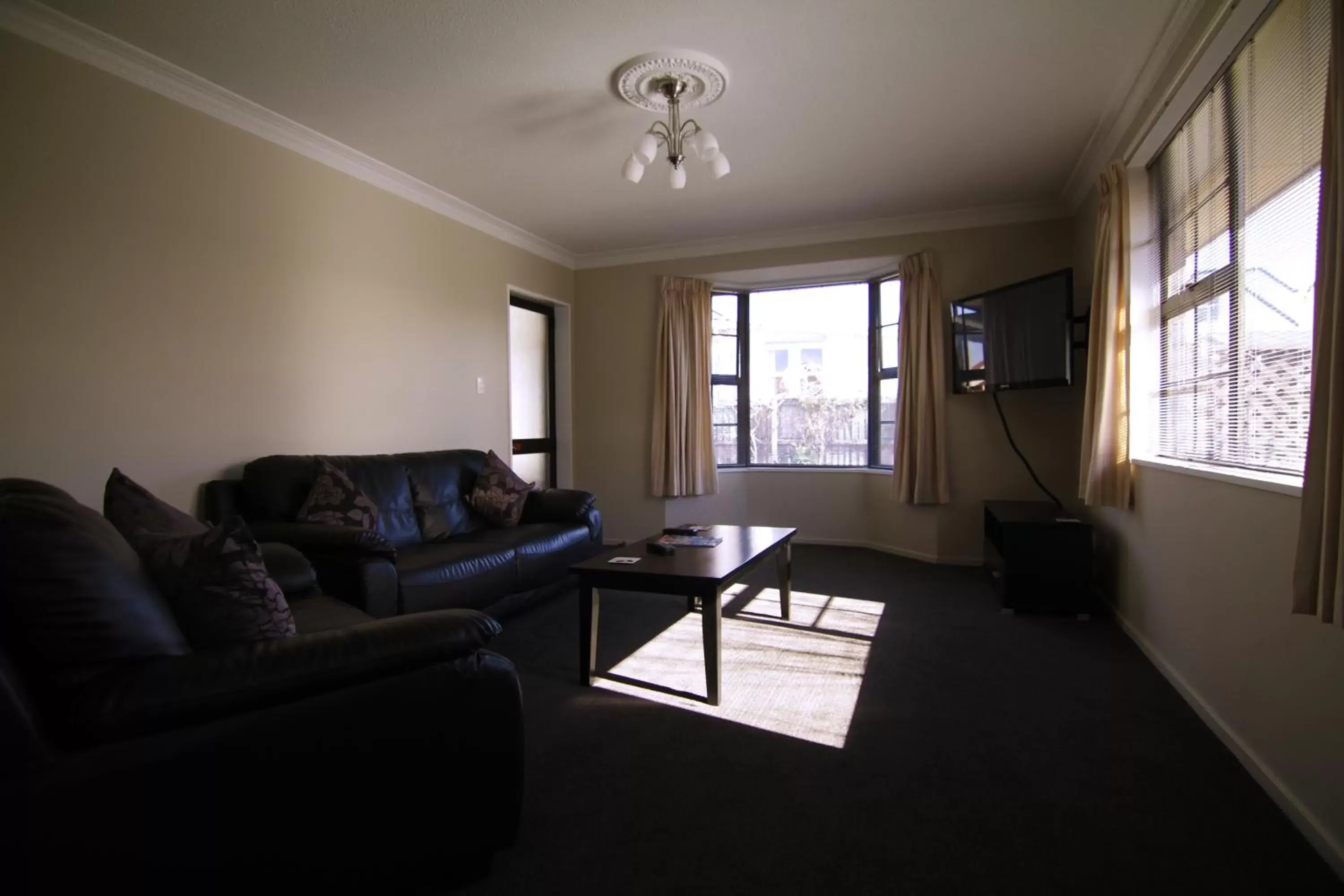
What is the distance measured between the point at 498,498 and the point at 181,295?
1.83 meters

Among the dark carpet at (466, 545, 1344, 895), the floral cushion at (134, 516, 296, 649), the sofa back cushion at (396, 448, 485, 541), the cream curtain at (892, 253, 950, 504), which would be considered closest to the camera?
the floral cushion at (134, 516, 296, 649)

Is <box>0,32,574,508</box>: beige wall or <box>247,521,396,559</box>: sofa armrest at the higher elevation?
<box>0,32,574,508</box>: beige wall

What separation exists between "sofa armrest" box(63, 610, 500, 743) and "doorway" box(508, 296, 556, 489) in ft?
12.3

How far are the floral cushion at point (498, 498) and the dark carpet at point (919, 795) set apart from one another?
125 cm

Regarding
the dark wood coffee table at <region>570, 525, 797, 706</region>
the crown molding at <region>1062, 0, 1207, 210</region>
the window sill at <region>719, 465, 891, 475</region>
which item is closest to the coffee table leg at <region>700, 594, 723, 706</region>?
the dark wood coffee table at <region>570, 525, 797, 706</region>

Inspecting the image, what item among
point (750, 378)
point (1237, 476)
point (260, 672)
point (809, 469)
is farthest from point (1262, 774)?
point (750, 378)

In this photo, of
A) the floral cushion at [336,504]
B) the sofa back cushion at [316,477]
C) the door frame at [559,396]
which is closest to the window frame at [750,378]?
the door frame at [559,396]

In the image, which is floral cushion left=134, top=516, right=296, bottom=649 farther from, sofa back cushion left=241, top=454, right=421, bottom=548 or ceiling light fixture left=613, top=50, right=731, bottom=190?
ceiling light fixture left=613, top=50, right=731, bottom=190

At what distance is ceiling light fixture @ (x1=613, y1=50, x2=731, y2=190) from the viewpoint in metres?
2.80

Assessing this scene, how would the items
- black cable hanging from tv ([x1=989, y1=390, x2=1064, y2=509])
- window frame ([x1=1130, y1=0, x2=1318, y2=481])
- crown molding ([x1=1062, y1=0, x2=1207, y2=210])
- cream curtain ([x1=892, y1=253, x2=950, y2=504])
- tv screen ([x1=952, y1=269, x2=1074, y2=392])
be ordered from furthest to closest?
cream curtain ([x1=892, y1=253, x2=950, y2=504])
black cable hanging from tv ([x1=989, y1=390, x2=1064, y2=509])
tv screen ([x1=952, y1=269, x2=1074, y2=392])
crown molding ([x1=1062, y1=0, x2=1207, y2=210])
window frame ([x1=1130, y1=0, x2=1318, y2=481])

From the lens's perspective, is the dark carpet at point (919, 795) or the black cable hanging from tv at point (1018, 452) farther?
the black cable hanging from tv at point (1018, 452)

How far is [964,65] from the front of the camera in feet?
9.37

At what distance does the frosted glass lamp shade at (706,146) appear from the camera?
2.93 metres

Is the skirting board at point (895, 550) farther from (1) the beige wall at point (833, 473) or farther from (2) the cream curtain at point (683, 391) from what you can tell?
(2) the cream curtain at point (683, 391)
